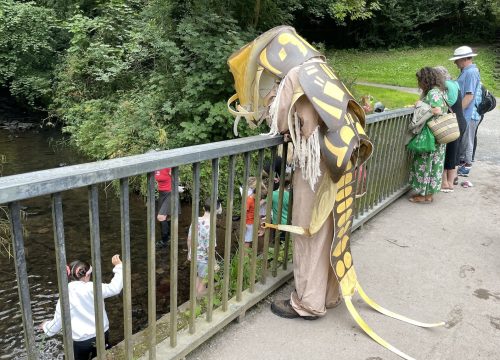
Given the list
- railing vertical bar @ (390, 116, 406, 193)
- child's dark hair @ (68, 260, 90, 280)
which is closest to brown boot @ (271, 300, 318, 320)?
child's dark hair @ (68, 260, 90, 280)

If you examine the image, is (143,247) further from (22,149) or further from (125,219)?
(22,149)

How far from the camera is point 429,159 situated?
5457mm

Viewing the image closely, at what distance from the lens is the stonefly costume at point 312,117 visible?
264 centimetres

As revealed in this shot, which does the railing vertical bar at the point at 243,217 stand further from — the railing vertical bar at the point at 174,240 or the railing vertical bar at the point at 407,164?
the railing vertical bar at the point at 407,164

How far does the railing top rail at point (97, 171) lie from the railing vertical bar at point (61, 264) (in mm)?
95

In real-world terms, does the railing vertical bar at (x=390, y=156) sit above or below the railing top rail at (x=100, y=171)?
below

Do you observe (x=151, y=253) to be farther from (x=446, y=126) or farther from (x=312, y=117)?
(x=446, y=126)

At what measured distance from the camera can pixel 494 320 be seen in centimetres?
320

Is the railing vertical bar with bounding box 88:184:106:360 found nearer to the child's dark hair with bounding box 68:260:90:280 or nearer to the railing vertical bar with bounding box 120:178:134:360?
the railing vertical bar with bounding box 120:178:134:360

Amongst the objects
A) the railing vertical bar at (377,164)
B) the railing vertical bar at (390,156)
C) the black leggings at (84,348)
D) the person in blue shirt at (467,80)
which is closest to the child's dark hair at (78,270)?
the black leggings at (84,348)

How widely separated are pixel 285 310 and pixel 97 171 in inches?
68.6

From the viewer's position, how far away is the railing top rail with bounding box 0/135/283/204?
1.62 meters

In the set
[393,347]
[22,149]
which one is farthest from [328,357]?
[22,149]

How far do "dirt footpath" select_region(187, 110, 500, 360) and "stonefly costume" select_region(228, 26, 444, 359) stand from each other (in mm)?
145
